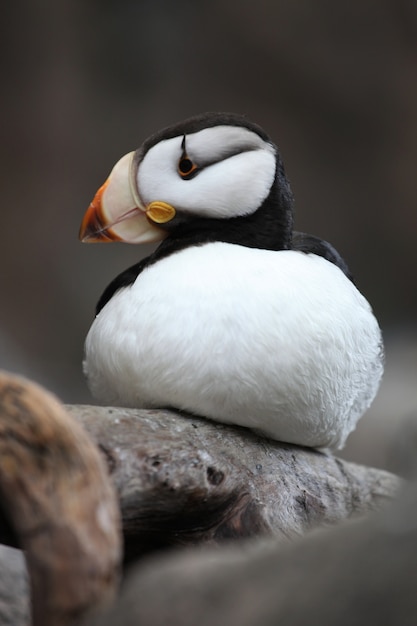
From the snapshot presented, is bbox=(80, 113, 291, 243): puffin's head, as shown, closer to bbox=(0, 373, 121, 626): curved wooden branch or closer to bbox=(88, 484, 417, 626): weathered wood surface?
bbox=(0, 373, 121, 626): curved wooden branch

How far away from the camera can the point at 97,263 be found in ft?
18.7

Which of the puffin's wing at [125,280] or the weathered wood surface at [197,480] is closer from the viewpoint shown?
the weathered wood surface at [197,480]

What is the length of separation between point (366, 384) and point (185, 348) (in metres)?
0.57

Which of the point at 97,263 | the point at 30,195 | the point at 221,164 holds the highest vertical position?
the point at 221,164

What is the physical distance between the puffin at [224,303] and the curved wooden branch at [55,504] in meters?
0.60

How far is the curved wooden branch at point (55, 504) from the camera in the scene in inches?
48.1

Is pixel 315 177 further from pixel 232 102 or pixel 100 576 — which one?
pixel 100 576

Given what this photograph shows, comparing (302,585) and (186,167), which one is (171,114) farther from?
(302,585)

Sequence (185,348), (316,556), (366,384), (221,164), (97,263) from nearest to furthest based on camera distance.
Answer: (316,556)
(185,348)
(221,164)
(366,384)
(97,263)

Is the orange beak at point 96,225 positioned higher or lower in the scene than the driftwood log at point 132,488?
higher

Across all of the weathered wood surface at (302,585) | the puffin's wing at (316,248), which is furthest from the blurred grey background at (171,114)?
the weathered wood surface at (302,585)

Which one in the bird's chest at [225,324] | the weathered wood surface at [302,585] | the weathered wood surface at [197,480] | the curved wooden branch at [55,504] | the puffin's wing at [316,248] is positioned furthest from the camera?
the puffin's wing at [316,248]

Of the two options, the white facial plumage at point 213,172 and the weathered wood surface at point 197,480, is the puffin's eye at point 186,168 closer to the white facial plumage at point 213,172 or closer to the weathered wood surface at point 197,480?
the white facial plumage at point 213,172

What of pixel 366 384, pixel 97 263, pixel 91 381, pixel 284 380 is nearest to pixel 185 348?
pixel 284 380
